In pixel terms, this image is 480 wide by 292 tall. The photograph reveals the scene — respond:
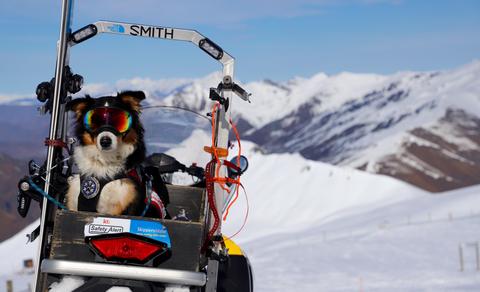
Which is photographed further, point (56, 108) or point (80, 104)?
point (56, 108)

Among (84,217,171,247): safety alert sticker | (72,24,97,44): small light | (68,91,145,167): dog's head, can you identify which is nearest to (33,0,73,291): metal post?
(68,91,145,167): dog's head

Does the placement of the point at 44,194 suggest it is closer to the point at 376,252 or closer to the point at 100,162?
the point at 100,162

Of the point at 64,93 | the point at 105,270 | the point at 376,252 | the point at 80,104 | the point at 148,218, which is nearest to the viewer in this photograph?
the point at 105,270

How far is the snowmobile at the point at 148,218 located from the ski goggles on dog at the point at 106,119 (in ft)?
1.07

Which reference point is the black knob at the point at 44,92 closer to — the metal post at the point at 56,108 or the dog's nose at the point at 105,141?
the metal post at the point at 56,108

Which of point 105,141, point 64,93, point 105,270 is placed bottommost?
point 105,270

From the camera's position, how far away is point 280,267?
25.4m

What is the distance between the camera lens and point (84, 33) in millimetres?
5430

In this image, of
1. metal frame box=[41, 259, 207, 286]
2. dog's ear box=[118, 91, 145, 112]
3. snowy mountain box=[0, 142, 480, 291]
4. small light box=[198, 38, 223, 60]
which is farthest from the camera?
snowy mountain box=[0, 142, 480, 291]

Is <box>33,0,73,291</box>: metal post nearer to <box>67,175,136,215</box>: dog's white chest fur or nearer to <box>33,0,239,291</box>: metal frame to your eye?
<box>33,0,239,291</box>: metal frame

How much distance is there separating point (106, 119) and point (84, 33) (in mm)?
992

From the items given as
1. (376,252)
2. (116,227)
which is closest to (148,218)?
(116,227)

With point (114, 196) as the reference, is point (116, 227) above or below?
below

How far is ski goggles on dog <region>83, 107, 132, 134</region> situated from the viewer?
4730 millimetres
